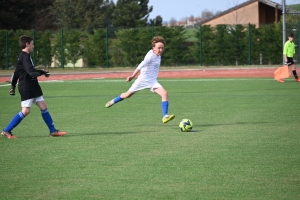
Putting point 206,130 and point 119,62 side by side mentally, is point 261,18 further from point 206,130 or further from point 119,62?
point 206,130

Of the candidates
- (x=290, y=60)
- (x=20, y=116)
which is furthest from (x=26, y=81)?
(x=290, y=60)

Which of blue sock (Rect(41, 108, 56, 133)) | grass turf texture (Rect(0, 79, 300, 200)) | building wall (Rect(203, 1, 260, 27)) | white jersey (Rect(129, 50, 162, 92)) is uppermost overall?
building wall (Rect(203, 1, 260, 27))

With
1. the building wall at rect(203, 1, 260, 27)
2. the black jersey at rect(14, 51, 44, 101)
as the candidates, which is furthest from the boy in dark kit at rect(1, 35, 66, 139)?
the building wall at rect(203, 1, 260, 27)

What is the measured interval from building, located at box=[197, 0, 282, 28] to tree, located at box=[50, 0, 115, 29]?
1310 cm

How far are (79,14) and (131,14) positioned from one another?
630 cm

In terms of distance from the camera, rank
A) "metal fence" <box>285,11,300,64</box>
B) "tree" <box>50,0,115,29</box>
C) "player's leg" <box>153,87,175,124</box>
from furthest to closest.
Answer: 1. "tree" <box>50,0,115,29</box>
2. "metal fence" <box>285,11,300,64</box>
3. "player's leg" <box>153,87,175,124</box>

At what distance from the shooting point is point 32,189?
704 cm

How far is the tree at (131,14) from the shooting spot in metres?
76.7

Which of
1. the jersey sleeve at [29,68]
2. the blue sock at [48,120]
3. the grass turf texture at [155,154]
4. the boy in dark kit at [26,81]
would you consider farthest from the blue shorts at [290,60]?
the jersey sleeve at [29,68]

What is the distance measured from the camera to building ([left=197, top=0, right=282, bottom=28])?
200 feet

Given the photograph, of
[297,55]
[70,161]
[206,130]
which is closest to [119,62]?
[297,55]

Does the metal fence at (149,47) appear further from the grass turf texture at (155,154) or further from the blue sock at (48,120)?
the blue sock at (48,120)

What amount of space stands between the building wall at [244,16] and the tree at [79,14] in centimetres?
1345

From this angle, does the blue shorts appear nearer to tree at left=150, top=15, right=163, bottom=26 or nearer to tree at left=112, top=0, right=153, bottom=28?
tree at left=112, top=0, right=153, bottom=28
